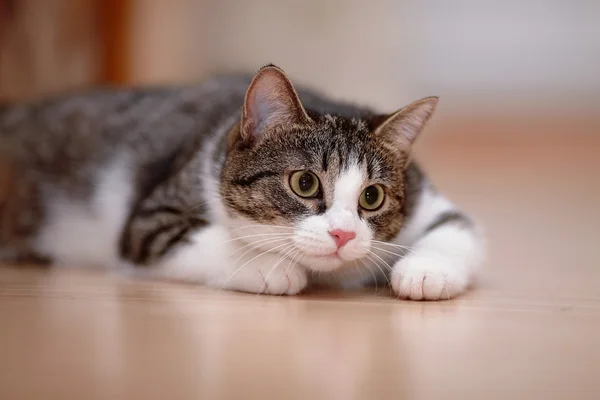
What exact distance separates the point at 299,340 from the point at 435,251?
2.23 ft

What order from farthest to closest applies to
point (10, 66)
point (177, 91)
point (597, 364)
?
point (10, 66) < point (177, 91) < point (597, 364)

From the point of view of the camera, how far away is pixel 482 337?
1469 mm

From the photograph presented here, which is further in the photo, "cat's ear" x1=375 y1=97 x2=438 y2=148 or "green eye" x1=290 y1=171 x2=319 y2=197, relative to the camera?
"cat's ear" x1=375 y1=97 x2=438 y2=148

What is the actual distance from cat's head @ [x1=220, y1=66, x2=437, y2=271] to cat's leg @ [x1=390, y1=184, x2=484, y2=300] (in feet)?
0.35

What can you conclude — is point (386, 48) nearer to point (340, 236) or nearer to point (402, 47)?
point (402, 47)

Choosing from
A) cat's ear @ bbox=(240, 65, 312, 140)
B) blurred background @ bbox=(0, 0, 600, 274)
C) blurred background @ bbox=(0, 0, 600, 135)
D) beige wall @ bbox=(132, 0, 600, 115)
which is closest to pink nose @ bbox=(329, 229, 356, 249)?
cat's ear @ bbox=(240, 65, 312, 140)

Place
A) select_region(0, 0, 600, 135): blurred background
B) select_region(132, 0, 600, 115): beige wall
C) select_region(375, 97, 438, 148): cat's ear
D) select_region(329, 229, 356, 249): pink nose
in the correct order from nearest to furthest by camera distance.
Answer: select_region(329, 229, 356, 249): pink nose
select_region(375, 97, 438, 148): cat's ear
select_region(0, 0, 600, 135): blurred background
select_region(132, 0, 600, 115): beige wall

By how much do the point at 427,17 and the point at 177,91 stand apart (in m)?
4.23

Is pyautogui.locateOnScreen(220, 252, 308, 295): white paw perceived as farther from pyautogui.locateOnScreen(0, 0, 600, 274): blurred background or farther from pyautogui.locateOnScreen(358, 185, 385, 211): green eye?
pyautogui.locateOnScreen(0, 0, 600, 274): blurred background

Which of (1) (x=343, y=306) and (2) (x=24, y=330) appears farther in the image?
(1) (x=343, y=306)

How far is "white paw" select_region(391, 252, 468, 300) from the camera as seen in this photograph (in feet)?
5.92

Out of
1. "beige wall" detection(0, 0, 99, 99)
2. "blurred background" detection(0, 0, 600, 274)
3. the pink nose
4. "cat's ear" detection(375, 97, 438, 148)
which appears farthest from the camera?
"blurred background" detection(0, 0, 600, 274)

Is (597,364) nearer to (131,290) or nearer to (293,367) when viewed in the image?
(293,367)

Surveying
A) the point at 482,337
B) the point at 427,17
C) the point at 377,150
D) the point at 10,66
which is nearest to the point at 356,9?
the point at 427,17
